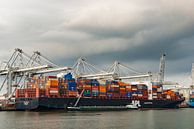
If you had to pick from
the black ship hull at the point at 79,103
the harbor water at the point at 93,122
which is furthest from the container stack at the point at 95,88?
the harbor water at the point at 93,122

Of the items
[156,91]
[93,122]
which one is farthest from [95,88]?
[93,122]

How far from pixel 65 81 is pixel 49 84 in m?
4.64

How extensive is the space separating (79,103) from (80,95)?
2.00 m

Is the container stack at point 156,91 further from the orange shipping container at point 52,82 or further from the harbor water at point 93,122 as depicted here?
the harbor water at point 93,122

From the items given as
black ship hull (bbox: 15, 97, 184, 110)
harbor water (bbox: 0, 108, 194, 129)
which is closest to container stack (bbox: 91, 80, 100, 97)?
black ship hull (bbox: 15, 97, 184, 110)

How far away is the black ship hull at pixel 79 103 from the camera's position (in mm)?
85188

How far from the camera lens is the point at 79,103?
300 ft

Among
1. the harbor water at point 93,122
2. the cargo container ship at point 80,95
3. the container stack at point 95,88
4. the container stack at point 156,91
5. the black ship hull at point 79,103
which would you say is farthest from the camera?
the container stack at point 156,91

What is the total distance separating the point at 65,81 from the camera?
294ft

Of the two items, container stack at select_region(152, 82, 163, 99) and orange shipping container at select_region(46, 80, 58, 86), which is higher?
orange shipping container at select_region(46, 80, 58, 86)

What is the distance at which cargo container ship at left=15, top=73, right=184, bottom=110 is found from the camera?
86.4 meters

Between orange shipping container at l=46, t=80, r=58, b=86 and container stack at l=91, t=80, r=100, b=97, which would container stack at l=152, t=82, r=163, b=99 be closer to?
container stack at l=91, t=80, r=100, b=97

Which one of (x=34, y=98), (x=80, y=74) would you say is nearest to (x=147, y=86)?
(x=80, y=74)

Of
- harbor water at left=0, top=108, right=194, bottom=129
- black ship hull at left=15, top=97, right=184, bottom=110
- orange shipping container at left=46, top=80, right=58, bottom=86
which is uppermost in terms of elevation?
orange shipping container at left=46, top=80, right=58, bottom=86
